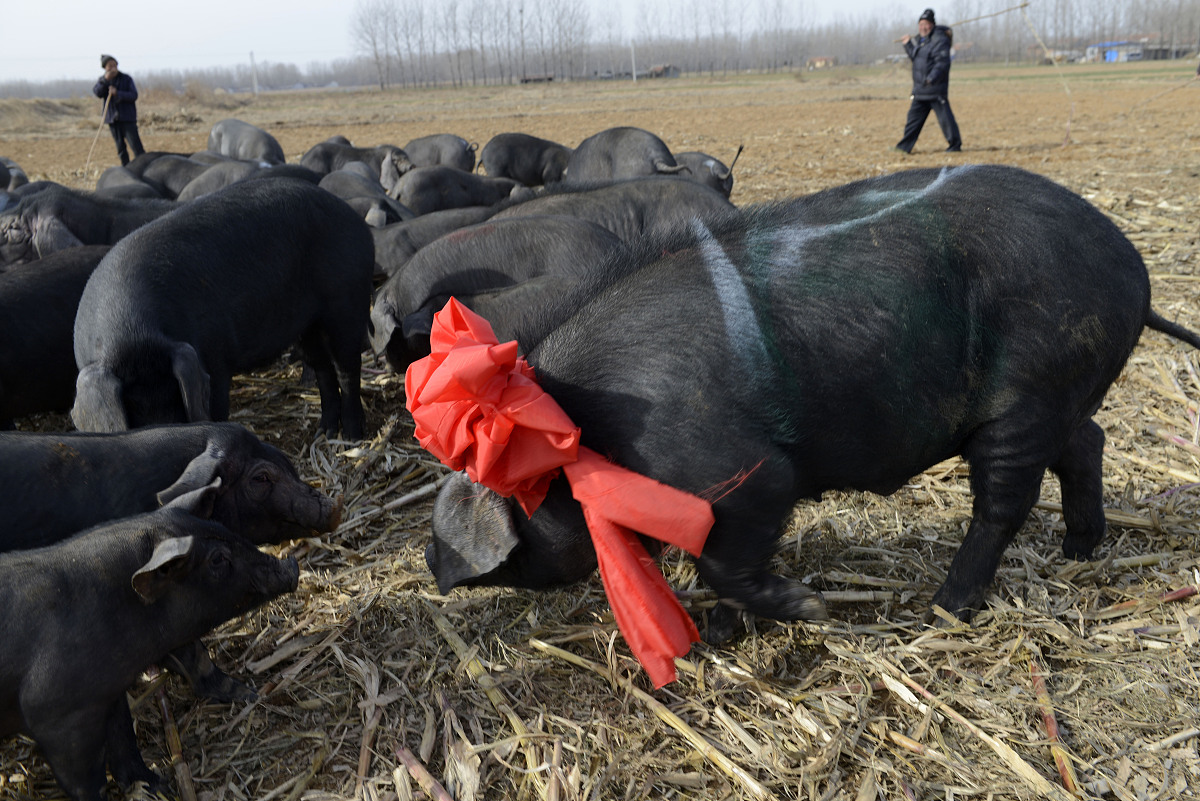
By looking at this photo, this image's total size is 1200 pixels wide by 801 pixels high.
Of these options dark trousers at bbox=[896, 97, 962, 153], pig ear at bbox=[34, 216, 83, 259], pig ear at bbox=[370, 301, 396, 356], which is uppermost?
dark trousers at bbox=[896, 97, 962, 153]

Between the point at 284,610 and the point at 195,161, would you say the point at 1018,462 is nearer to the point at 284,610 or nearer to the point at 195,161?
the point at 284,610

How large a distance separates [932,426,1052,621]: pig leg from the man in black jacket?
15508 mm

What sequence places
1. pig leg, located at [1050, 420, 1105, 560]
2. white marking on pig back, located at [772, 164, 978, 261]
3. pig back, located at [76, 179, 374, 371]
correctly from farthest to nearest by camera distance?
1. pig back, located at [76, 179, 374, 371]
2. pig leg, located at [1050, 420, 1105, 560]
3. white marking on pig back, located at [772, 164, 978, 261]

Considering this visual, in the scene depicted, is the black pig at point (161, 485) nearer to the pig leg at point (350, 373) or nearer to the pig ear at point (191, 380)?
the pig ear at point (191, 380)

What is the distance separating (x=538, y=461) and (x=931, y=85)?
1728 centimetres

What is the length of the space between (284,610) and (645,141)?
8.46 m

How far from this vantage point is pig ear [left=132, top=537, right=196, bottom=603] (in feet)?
9.84

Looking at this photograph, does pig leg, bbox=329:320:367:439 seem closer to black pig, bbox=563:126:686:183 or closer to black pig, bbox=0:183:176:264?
black pig, bbox=0:183:176:264

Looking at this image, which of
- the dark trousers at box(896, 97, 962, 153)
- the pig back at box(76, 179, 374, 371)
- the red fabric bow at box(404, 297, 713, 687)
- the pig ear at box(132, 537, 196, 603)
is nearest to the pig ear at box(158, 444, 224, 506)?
the pig ear at box(132, 537, 196, 603)

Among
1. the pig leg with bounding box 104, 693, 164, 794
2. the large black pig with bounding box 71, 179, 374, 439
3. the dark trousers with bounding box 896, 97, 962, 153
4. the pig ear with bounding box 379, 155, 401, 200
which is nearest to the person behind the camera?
the pig leg with bounding box 104, 693, 164, 794

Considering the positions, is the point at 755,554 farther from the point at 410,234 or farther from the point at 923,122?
the point at 923,122

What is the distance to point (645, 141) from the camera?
1110 cm

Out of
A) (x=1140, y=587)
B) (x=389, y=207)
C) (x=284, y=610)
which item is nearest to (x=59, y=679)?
(x=284, y=610)

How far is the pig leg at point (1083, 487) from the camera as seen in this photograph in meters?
3.85
